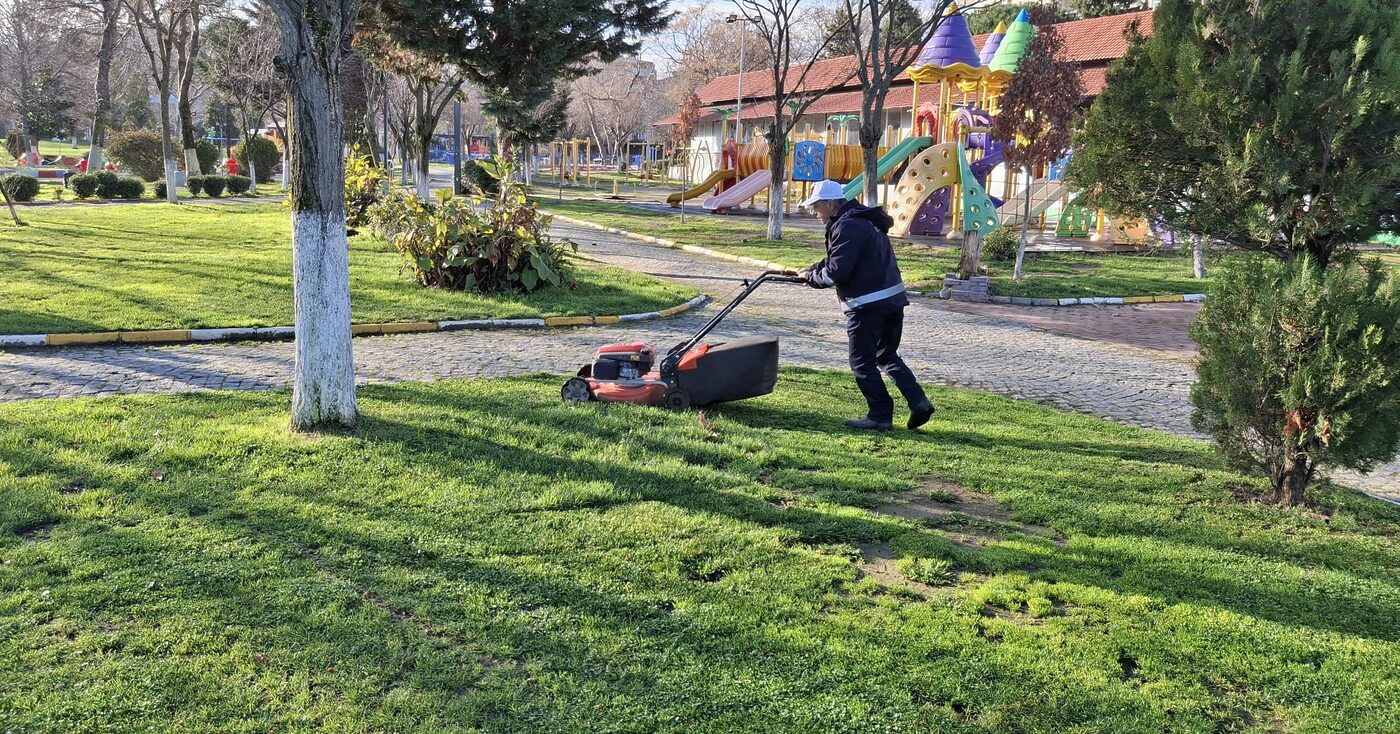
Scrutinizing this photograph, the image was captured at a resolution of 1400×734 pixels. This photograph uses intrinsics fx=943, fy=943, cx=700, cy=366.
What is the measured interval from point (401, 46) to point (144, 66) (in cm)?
4976

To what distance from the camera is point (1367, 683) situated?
3.35 m

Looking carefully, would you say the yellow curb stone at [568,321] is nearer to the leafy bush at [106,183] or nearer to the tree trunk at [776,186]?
the tree trunk at [776,186]

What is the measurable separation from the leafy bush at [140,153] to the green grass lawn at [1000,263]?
65.1 feet

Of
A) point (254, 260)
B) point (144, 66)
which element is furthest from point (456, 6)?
point (144, 66)

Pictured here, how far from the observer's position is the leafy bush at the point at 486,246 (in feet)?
39.2

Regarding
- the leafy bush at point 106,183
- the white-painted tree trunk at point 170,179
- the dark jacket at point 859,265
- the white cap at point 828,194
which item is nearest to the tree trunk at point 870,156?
the white cap at point 828,194

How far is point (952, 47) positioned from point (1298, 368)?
66.6 feet

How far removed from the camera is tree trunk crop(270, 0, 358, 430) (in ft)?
17.5

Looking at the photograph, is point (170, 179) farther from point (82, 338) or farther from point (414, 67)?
point (82, 338)

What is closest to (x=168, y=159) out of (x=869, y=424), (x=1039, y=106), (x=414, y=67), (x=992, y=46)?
(x=414, y=67)

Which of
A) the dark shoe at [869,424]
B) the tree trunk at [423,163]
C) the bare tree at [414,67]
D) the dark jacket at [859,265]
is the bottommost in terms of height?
the dark shoe at [869,424]

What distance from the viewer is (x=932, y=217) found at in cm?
2603

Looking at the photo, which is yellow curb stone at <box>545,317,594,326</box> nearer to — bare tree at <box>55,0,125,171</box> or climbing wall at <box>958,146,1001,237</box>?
climbing wall at <box>958,146,1001,237</box>

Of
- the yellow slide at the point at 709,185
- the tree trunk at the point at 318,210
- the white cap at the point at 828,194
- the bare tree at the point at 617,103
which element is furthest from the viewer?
the bare tree at the point at 617,103
